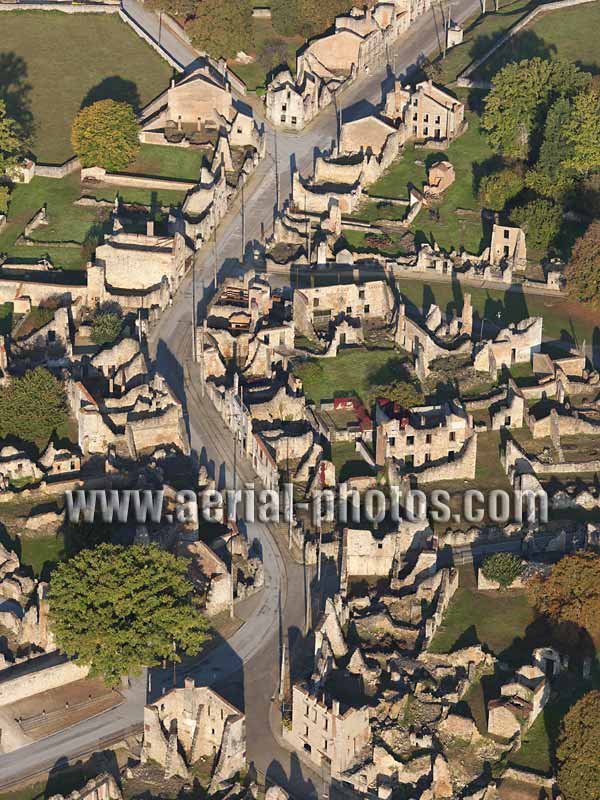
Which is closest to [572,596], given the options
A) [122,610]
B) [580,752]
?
[580,752]

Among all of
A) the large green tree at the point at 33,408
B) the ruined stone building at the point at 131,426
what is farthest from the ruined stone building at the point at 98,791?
the large green tree at the point at 33,408

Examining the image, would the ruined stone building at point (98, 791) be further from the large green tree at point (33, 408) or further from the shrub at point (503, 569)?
the large green tree at point (33, 408)

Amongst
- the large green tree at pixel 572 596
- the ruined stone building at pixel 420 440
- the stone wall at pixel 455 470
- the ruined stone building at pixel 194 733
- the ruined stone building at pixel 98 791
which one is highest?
the ruined stone building at pixel 420 440

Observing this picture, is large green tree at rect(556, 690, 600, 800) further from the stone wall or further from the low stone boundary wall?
the stone wall

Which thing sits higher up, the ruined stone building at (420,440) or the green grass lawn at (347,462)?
the ruined stone building at (420,440)

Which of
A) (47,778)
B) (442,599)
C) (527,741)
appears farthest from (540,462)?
(47,778)

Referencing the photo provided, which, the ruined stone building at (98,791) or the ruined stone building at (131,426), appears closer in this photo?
the ruined stone building at (98,791)

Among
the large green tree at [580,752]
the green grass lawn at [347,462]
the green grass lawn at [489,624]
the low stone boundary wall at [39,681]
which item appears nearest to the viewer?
the large green tree at [580,752]
